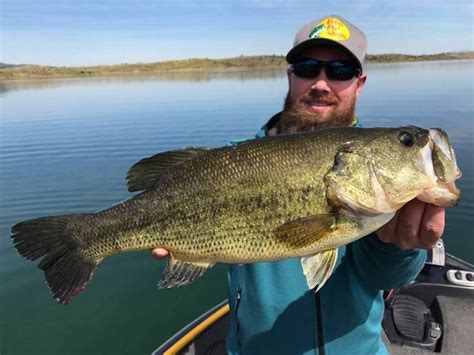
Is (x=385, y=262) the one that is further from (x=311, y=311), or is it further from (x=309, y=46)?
(x=309, y=46)

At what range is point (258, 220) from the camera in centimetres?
238

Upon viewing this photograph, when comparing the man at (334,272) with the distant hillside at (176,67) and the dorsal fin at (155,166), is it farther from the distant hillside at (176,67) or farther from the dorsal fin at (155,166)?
the distant hillside at (176,67)

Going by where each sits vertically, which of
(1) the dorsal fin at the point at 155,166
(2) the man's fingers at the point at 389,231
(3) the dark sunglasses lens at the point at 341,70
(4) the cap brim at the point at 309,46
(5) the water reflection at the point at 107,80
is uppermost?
(4) the cap brim at the point at 309,46

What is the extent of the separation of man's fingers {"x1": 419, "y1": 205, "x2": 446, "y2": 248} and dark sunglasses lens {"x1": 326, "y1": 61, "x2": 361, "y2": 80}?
1666mm

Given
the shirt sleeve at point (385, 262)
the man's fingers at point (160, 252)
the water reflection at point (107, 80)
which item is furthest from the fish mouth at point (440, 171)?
the water reflection at point (107, 80)

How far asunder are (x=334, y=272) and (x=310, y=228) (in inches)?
31.4

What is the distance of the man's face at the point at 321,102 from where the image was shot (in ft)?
11.5

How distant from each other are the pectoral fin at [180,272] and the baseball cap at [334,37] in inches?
79.3

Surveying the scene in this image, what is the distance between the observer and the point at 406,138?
93.9 inches

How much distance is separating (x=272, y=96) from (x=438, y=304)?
35.5 meters

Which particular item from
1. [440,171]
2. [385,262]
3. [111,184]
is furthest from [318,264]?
[111,184]

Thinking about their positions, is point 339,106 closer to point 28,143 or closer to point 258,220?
point 258,220

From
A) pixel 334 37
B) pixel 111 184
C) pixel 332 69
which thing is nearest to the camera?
pixel 334 37

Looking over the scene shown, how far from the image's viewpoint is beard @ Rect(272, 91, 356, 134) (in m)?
3.50
